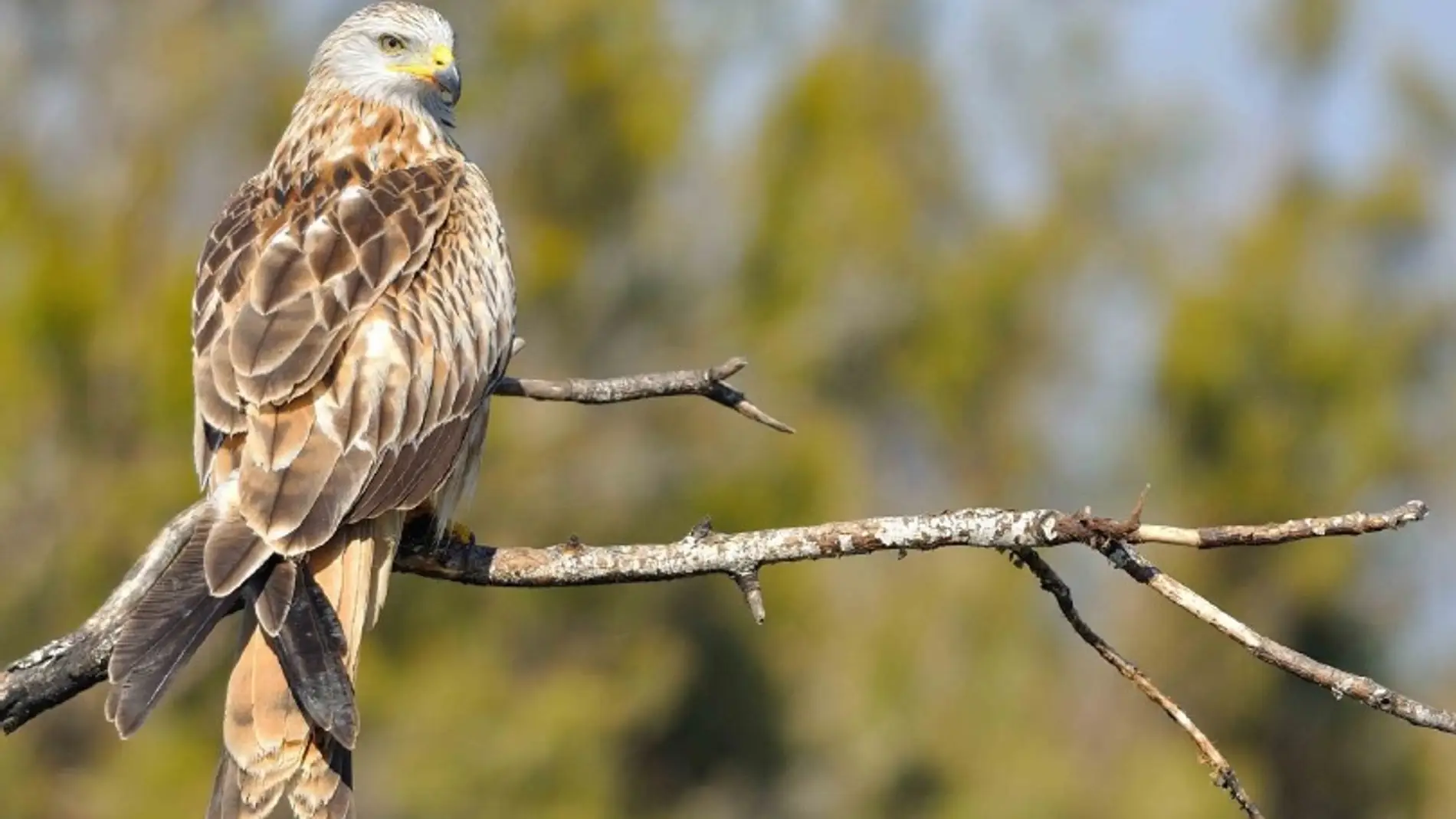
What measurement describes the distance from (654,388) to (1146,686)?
1.52m

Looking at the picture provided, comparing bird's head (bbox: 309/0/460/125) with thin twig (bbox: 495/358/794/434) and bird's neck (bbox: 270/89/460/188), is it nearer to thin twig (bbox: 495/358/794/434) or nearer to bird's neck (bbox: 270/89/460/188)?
bird's neck (bbox: 270/89/460/188)

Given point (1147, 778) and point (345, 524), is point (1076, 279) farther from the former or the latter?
point (345, 524)

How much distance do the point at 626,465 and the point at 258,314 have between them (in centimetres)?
1290

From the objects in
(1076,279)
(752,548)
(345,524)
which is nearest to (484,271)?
(345,524)

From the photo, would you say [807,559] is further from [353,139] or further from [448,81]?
[448,81]

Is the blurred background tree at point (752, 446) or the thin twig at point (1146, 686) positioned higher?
the blurred background tree at point (752, 446)

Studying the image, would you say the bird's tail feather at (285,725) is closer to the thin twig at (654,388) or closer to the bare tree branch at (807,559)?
the bare tree branch at (807,559)

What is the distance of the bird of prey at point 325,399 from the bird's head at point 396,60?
10 mm

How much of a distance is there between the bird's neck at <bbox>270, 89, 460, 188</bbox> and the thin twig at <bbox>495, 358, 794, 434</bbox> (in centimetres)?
117

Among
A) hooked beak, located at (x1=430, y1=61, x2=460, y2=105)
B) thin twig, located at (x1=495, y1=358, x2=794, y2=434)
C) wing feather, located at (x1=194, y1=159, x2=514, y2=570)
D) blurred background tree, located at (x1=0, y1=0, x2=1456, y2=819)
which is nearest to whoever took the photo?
wing feather, located at (x1=194, y1=159, x2=514, y2=570)

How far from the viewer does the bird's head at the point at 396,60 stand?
Result: 6555mm

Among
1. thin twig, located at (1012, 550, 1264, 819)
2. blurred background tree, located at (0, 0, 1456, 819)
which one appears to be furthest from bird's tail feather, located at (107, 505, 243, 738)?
blurred background tree, located at (0, 0, 1456, 819)

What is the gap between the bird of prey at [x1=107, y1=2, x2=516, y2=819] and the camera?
14.6ft

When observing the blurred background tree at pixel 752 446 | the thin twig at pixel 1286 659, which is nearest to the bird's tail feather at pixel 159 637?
the thin twig at pixel 1286 659
